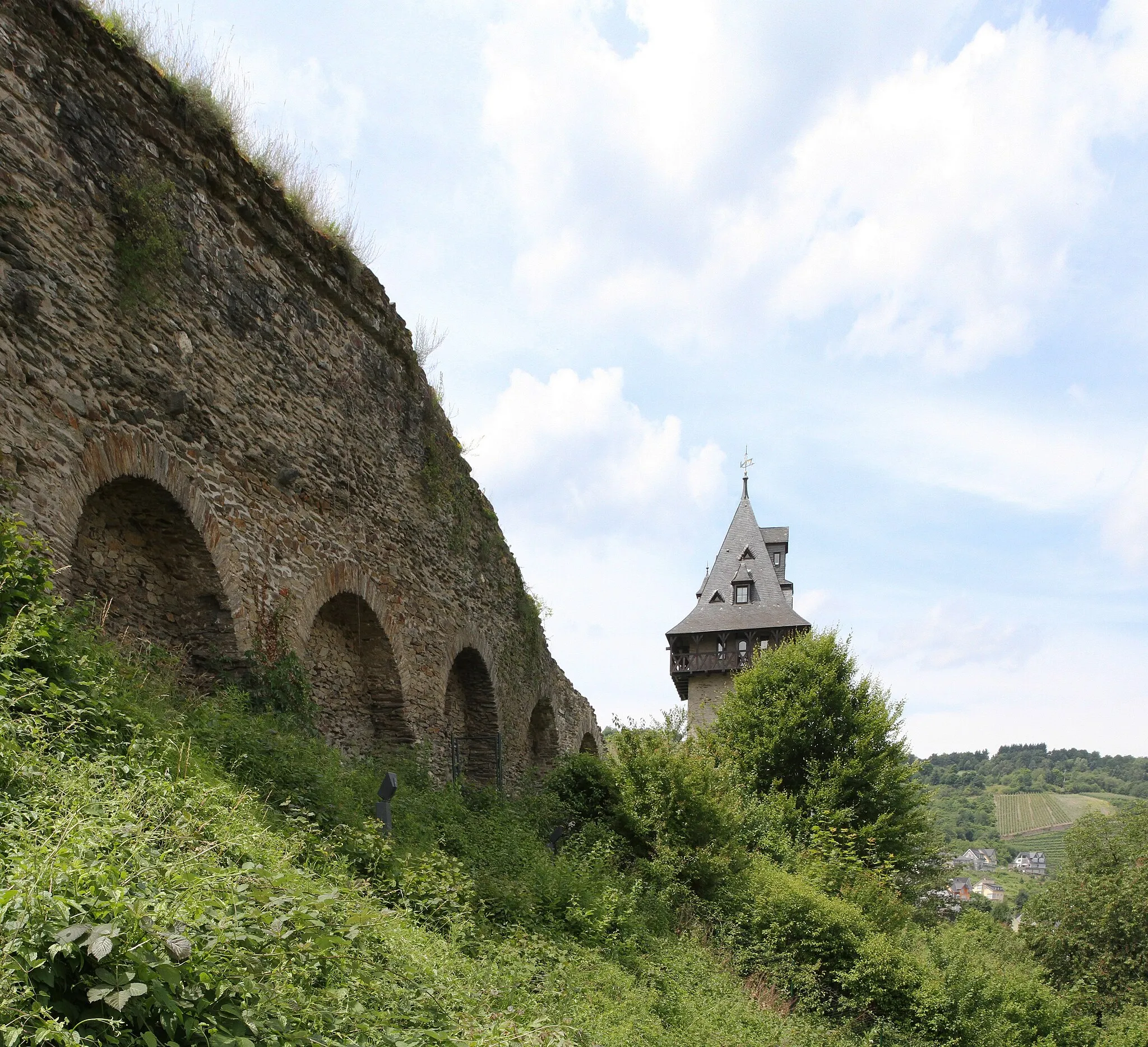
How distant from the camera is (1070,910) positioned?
960 inches

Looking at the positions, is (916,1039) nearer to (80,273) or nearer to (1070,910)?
(80,273)

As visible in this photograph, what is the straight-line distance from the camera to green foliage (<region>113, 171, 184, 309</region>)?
21.9ft

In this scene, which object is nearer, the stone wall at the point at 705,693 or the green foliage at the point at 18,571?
the green foliage at the point at 18,571

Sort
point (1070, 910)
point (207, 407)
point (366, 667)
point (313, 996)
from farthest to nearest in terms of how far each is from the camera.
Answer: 1. point (1070, 910)
2. point (366, 667)
3. point (207, 407)
4. point (313, 996)

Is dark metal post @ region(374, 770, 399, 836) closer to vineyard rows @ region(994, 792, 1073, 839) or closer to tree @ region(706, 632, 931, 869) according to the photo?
tree @ region(706, 632, 931, 869)

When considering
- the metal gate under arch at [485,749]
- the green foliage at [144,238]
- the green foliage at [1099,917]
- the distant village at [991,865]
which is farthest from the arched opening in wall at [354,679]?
the distant village at [991,865]

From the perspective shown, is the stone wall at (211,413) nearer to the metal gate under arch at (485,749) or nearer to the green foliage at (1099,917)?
the metal gate under arch at (485,749)

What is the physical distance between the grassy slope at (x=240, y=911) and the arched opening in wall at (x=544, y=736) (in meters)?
8.17

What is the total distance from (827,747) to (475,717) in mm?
8948

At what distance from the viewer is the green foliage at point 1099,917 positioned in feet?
74.8

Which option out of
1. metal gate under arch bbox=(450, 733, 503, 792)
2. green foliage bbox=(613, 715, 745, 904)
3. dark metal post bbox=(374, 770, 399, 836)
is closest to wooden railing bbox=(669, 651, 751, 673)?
green foliage bbox=(613, 715, 745, 904)

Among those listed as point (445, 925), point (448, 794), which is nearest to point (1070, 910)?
point (448, 794)

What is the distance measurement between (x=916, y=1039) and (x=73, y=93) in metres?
13.1

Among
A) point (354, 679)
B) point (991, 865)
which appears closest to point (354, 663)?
point (354, 679)
